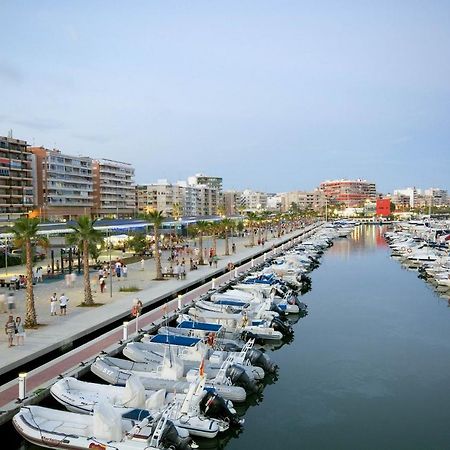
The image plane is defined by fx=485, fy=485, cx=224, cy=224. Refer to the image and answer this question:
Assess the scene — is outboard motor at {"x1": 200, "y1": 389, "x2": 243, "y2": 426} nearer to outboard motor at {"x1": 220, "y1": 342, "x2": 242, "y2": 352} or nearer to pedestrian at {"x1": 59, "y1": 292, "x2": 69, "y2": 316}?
outboard motor at {"x1": 220, "y1": 342, "x2": 242, "y2": 352}

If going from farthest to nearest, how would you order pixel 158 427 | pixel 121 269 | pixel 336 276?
pixel 336 276
pixel 121 269
pixel 158 427

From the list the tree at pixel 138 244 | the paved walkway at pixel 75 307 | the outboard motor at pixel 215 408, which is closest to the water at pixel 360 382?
the outboard motor at pixel 215 408

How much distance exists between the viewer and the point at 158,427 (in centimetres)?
1328

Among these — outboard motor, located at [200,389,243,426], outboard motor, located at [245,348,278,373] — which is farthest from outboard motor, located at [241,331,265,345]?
outboard motor, located at [200,389,243,426]

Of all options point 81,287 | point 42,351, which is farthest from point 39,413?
point 81,287

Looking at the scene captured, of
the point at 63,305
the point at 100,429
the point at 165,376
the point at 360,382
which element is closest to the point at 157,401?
the point at 100,429

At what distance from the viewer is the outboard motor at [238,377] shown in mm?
18422

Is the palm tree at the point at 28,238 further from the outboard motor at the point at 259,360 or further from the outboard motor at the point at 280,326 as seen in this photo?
the outboard motor at the point at 280,326

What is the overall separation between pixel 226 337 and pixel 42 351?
8.95 m

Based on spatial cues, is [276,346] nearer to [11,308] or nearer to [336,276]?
[11,308]

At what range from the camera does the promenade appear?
17578mm

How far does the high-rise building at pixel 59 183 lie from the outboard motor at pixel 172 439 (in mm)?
89678

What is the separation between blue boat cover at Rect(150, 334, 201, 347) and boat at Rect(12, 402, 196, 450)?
717cm

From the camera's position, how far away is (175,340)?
21.9 m
